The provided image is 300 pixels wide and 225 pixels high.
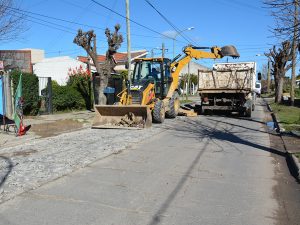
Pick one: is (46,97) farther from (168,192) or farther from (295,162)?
(168,192)

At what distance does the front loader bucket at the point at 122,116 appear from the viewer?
1473 centimetres

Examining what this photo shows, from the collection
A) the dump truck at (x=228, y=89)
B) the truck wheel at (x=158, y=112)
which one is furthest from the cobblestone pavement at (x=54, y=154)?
the dump truck at (x=228, y=89)

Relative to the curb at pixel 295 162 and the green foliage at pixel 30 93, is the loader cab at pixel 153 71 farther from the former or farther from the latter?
the curb at pixel 295 162

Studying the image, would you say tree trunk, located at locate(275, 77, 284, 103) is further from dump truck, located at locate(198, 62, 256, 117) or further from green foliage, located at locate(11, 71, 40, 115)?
green foliage, located at locate(11, 71, 40, 115)

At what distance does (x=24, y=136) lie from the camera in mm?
12586

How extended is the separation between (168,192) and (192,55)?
46.4 feet

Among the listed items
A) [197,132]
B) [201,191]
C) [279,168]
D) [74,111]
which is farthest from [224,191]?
[74,111]

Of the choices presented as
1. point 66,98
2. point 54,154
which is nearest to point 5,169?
point 54,154

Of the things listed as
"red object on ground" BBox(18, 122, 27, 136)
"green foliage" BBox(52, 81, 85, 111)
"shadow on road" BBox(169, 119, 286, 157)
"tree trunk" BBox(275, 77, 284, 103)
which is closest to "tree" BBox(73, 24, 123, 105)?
"green foliage" BBox(52, 81, 85, 111)

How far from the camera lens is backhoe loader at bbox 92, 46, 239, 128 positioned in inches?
590

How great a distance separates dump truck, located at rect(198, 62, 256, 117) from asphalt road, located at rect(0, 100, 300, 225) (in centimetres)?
930

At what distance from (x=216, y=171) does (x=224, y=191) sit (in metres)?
1.49

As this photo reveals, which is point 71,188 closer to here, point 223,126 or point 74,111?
point 223,126

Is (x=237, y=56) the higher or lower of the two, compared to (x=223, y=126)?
higher
